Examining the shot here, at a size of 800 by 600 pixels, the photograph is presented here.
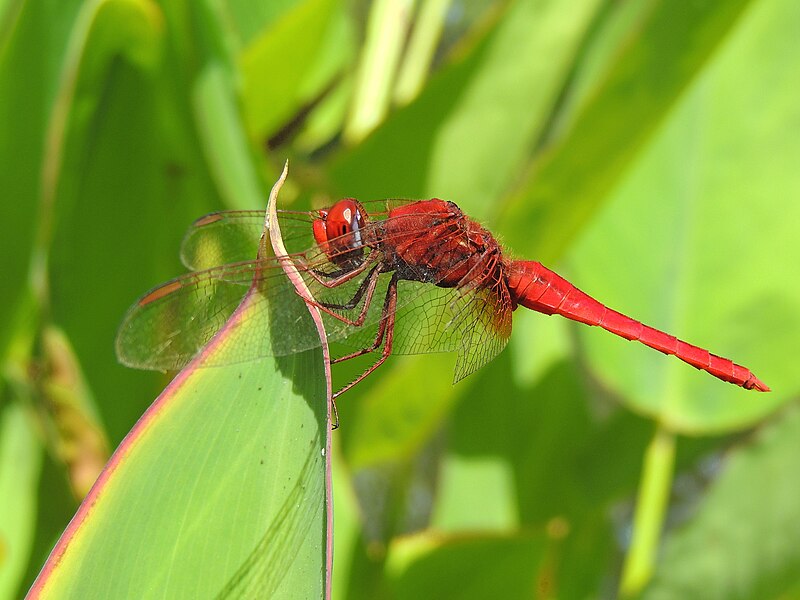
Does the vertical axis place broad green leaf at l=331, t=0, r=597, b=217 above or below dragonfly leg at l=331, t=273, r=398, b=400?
above

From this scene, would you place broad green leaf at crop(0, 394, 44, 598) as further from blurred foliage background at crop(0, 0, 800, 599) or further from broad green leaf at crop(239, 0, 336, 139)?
broad green leaf at crop(239, 0, 336, 139)

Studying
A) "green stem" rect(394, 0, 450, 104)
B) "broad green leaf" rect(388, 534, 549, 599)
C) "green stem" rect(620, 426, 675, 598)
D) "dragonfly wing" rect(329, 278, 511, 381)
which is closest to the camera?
"dragonfly wing" rect(329, 278, 511, 381)

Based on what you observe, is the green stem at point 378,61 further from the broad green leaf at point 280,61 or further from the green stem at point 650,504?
the green stem at point 650,504

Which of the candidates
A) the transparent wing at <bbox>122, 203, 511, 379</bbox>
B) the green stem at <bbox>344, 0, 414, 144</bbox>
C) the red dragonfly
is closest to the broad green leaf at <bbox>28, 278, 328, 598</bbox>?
the transparent wing at <bbox>122, 203, 511, 379</bbox>

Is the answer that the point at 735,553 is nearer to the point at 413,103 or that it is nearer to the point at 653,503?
the point at 653,503

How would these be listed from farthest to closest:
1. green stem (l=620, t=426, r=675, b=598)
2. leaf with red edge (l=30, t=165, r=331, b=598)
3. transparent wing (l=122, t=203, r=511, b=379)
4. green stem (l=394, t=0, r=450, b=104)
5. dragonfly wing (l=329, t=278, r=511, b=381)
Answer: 1. green stem (l=394, t=0, r=450, b=104)
2. green stem (l=620, t=426, r=675, b=598)
3. dragonfly wing (l=329, t=278, r=511, b=381)
4. transparent wing (l=122, t=203, r=511, b=379)
5. leaf with red edge (l=30, t=165, r=331, b=598)

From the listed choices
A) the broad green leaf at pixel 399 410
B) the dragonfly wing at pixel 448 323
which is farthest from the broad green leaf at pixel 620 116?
the broad green leaf at pixel 399 410

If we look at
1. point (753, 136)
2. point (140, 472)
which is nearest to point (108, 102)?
point (140, 472)

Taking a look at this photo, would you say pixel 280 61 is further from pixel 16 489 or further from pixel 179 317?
pixel 16 489
